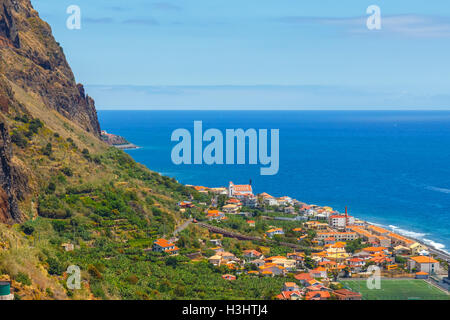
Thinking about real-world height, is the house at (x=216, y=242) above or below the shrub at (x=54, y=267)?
above

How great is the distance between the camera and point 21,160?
4522 cm

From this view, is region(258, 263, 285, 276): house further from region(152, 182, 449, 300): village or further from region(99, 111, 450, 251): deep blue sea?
region(99, 111, 450, 251): deep blue sea

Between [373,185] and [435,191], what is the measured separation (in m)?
10.6

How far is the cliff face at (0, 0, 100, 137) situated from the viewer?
61.3 metres

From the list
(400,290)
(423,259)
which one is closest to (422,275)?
(423,259)

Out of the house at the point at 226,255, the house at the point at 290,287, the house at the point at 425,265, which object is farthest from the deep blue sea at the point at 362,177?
the house at the point at 290,287

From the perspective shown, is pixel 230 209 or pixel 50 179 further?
pixel 230 209

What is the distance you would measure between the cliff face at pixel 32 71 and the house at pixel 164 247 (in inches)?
754

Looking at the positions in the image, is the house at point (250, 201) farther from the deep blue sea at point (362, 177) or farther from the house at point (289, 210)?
the deep blue sea at point (362, 177)

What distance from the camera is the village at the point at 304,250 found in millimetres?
38969

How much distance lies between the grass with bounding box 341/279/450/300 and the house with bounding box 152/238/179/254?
13.0 m

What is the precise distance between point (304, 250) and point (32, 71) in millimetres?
38360

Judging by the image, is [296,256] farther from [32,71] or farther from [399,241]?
[32,71]

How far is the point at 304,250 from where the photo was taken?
48000 millimetres
